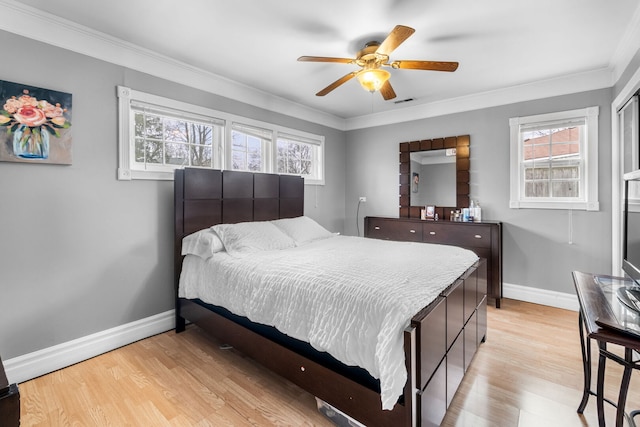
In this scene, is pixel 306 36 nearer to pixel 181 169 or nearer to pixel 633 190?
pixel 181 169

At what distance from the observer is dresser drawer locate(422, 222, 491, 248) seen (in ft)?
11.6

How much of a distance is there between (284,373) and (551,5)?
3.01 m

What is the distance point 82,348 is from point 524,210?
463 centimetres

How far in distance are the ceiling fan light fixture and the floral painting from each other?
2267 mm

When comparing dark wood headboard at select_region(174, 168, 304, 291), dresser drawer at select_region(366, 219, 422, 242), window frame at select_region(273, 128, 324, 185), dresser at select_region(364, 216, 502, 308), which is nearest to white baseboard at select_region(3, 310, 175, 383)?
dark wood headboard at select_region(174, 168, 304, 291)

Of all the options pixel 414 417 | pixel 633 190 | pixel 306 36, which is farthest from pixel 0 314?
pixel 633 190

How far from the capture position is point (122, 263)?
2.63 m

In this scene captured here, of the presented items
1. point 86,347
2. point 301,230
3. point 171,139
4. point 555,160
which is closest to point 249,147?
point 171,139

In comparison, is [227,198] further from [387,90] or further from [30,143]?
[387,90]

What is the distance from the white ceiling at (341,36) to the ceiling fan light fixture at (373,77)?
0.93 feet

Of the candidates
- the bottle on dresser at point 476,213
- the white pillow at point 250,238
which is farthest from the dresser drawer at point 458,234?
the white pillow at point 250,238

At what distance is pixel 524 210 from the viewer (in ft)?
12.0

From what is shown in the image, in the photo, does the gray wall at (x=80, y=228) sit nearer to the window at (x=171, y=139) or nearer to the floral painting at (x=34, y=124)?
the floral painting at (x=34, y=124)

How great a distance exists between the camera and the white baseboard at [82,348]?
213 cm
